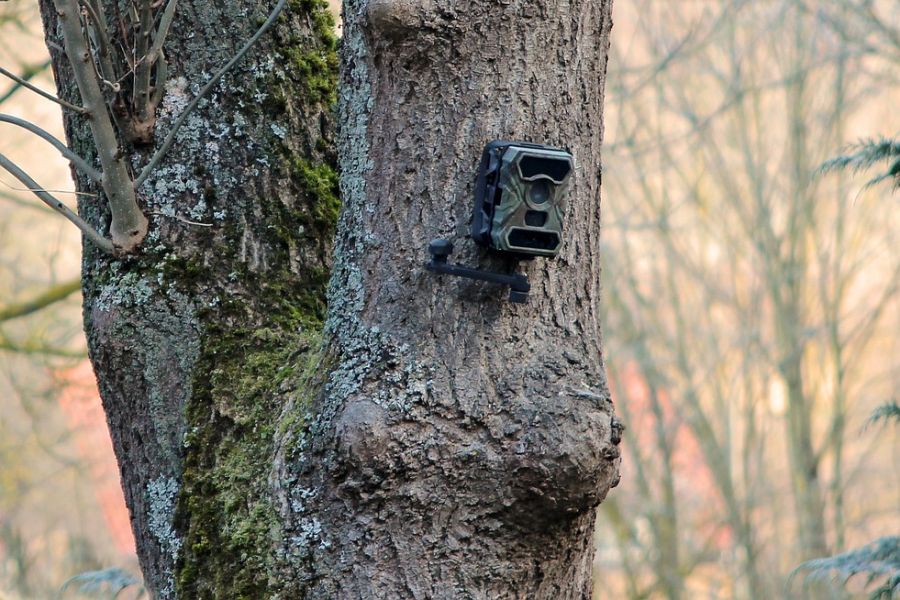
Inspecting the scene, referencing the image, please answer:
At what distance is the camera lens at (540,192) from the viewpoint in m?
1.53

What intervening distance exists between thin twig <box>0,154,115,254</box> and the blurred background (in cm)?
610

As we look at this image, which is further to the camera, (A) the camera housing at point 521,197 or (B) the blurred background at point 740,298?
(B) the blurred background at point 740,298

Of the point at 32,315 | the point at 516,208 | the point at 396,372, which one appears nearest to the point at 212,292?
the point at 396,372

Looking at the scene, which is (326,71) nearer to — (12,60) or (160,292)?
(160,292)

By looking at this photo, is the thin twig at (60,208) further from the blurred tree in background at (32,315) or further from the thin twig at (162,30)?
the blurred tree in background at (32,315)

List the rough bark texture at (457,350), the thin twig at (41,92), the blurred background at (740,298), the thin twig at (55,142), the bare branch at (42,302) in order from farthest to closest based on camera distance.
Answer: the blurred background at (740,298) < the bare branch at (42,302) < the thin twig at (55,142) < the thin twig at (41,92) < the rough bark texture at (457,350)

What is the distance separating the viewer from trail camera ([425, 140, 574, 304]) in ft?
4.93

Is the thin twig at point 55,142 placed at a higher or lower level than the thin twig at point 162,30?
lower

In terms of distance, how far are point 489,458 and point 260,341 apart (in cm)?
65

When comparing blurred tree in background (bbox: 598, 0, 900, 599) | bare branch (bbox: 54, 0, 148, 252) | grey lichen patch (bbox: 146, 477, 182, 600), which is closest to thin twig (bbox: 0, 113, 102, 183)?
bare branch (bbox: 54, 0, 148, 252)

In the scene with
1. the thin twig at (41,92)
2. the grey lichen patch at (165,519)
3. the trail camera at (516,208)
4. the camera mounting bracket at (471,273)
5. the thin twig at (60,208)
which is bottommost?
the grey lichen patch at (165,519)

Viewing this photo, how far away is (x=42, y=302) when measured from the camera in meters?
5.73

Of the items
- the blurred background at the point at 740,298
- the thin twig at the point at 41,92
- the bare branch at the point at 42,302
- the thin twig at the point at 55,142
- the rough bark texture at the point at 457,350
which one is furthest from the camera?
the blurred background at the point at 740,298

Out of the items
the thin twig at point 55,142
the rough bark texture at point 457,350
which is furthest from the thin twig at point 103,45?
the rough bark texture at point 457,350
